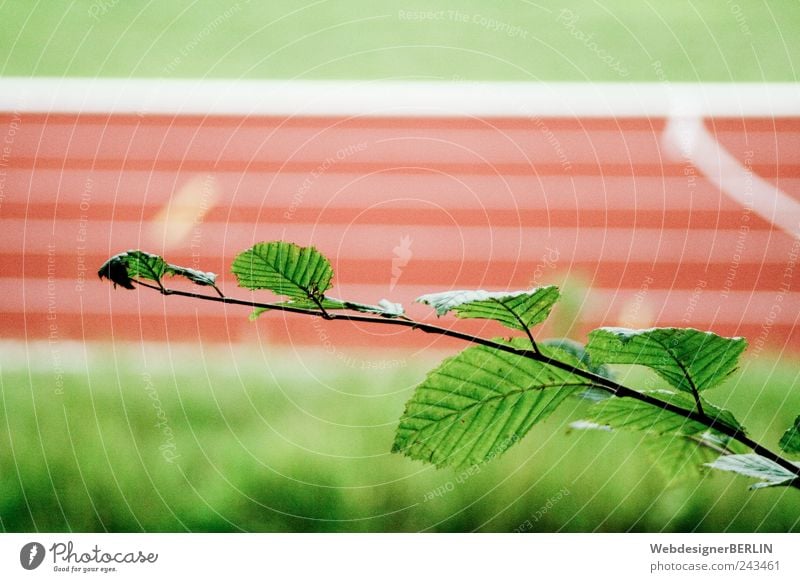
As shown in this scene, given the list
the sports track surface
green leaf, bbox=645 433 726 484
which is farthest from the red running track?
green leaf, bbox=645 433 726 484

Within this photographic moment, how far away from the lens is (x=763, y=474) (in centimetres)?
20

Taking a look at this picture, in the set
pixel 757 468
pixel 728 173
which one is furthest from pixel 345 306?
pixel 728 173

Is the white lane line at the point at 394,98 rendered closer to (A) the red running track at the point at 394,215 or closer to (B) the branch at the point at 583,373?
(A) the red running track at the point at 394,215

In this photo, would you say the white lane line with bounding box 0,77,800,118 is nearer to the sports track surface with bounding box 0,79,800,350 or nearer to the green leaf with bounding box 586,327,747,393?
the sports track surface with bounding box 0,79,800,350

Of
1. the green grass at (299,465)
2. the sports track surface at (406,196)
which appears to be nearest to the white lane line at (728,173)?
the sports track surface at (406,196)

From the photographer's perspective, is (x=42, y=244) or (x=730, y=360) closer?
(x=730, y=360)

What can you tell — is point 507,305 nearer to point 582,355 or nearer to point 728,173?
point 582,355

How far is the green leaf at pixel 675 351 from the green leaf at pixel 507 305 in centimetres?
2

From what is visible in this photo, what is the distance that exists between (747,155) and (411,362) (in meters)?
0.33

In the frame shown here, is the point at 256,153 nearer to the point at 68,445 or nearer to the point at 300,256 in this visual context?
the point at 68,445

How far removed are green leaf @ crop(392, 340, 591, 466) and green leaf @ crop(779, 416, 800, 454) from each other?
0.06m

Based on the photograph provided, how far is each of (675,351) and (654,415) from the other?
4 cm

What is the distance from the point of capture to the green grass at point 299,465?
493 mm
